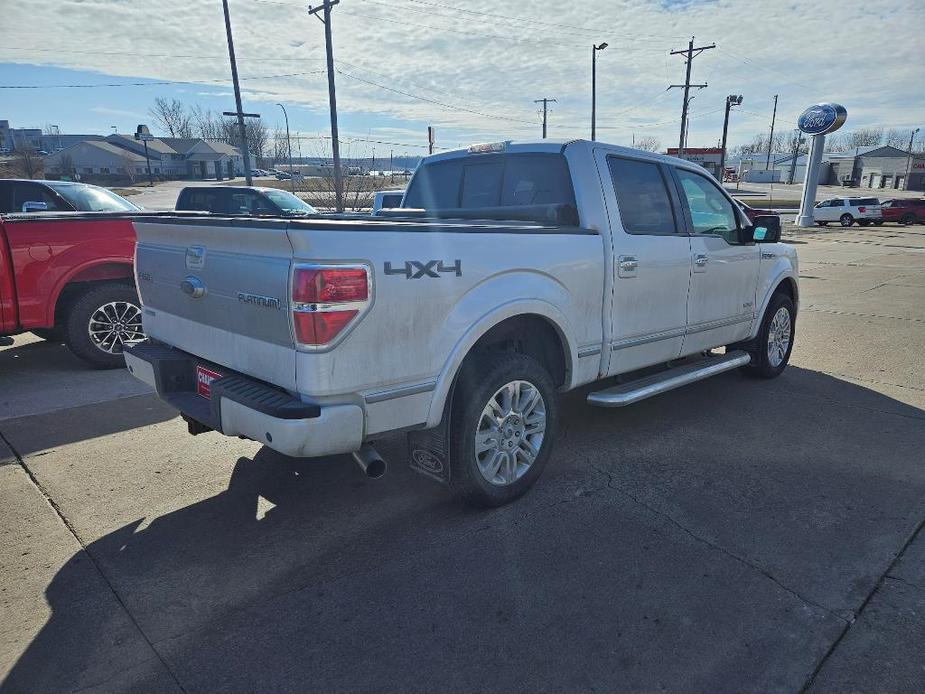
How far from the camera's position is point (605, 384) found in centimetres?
493

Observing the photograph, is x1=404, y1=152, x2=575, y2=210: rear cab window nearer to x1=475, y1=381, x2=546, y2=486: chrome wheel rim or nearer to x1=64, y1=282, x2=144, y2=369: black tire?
x1=475, y1=381, x2=546, y2=486: chrome wheel rim

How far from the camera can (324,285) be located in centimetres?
252

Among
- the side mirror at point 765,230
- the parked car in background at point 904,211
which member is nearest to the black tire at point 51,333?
the side mirror at point 765,230

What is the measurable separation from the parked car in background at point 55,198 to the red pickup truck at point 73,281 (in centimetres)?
167

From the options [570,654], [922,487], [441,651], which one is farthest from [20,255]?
[922,487]

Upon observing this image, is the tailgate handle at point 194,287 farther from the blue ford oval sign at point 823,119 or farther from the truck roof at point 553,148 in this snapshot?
the blue ford oval sign at point 823,119

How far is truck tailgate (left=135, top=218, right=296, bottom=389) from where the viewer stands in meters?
2.66

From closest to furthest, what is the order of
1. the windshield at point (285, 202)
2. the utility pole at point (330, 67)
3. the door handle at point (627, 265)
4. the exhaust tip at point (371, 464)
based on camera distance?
the exhaust tip at point (371, 464) → the door handle at point (627, 265) → the windshield at point (285, 202) → the utility pole at point (330, 67)

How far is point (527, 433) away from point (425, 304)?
1.13m

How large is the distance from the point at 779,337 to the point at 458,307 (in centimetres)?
430

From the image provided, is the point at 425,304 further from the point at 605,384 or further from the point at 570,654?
the point at 605,384

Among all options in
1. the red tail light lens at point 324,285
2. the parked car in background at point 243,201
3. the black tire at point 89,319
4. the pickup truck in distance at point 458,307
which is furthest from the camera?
the parked car in background at point 243,201

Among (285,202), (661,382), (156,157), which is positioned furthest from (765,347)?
(156,157)

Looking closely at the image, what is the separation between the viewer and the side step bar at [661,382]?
13.1 feet
